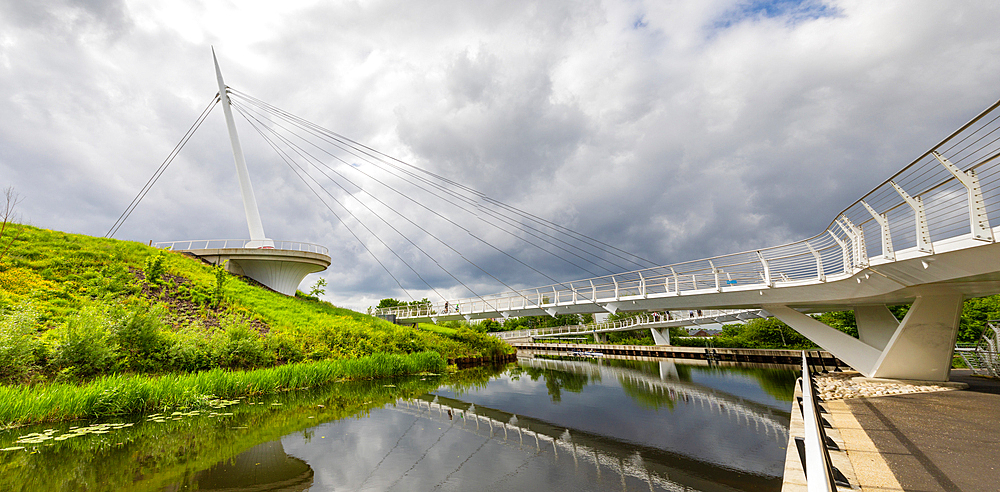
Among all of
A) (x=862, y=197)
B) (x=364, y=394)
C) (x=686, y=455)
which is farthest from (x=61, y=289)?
(x=862, y=197)

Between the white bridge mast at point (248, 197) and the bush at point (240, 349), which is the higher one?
the white bridge mast at point (248, 197)

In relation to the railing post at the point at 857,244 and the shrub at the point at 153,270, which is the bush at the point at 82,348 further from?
the railing post at the point at 857,244

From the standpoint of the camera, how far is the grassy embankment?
1102cm

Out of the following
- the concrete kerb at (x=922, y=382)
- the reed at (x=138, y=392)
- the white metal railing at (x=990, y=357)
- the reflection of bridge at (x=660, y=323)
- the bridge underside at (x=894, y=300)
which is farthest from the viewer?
the reflection of bridge at (x=660, y=323)

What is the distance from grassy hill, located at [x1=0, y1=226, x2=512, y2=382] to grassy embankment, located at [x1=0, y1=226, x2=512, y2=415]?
4cm

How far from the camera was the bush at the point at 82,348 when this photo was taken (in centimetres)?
1092

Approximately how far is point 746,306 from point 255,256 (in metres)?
31.2

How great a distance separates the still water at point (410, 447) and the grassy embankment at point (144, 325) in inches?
115

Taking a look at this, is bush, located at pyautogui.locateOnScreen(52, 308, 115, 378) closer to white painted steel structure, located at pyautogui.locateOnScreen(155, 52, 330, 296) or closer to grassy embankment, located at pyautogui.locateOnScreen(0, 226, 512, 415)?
grassy embankment, located at pyautogui.locateOnScreen(0, 226, 512, 415)

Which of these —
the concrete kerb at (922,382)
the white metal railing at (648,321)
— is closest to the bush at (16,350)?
the concrete kerb at (922,382)

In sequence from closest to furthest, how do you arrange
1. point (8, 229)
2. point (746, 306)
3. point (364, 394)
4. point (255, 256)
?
1. point (364, 394)
2. point (746, 306)
3. point (8, 229)
4. point (255, 256)

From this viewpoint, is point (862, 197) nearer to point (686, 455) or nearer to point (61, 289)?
point (686, 455)

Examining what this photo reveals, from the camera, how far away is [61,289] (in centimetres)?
1681

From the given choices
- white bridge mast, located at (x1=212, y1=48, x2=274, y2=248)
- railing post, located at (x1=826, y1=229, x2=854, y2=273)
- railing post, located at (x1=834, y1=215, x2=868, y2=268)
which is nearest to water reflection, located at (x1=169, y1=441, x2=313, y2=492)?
railing post, located at (x1=834, y1=215, x2=868, y2=268)
